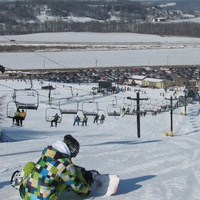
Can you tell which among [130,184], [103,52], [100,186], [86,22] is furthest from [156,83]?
[86,22]

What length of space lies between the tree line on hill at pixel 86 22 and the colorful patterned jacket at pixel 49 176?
68529 mm

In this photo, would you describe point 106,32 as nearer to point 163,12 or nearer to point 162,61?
point 162,61

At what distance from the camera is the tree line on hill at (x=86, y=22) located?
74.4 metres

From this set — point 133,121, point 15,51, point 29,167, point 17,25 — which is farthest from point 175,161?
point 17,25

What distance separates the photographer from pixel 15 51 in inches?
2052

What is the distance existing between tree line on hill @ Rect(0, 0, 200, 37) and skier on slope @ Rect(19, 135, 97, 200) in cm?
6851

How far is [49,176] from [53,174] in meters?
0.02

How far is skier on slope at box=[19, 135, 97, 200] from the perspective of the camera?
7.03 feet

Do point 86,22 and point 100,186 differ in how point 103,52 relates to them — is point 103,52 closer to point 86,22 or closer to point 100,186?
point 86,22

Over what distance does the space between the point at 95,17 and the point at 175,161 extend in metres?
89.5

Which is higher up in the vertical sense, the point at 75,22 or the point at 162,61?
the point at 75,22

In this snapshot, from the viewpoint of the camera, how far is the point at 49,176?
84.4 inches

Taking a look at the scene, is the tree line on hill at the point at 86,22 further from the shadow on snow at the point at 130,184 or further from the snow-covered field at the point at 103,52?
the shadow on snow at the point at 130,184

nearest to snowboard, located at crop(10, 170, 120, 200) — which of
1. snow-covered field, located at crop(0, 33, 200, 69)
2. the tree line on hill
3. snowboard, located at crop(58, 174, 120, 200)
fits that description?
snowboard, located at crop(58, 174, 120, 200)
